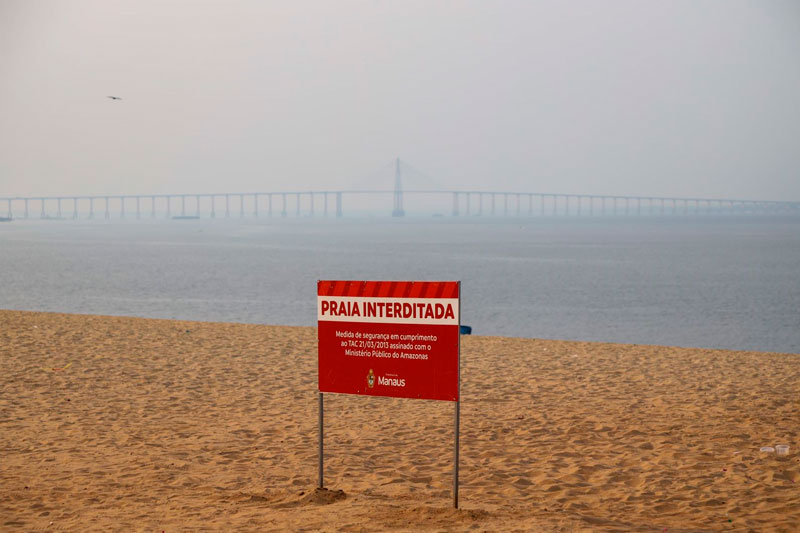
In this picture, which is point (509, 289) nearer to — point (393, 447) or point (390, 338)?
point (393, 447)

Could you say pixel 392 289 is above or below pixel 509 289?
above

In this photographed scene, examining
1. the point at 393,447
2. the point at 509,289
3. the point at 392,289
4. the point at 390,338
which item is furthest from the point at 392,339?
the point at 509,289

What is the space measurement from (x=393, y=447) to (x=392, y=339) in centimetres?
228

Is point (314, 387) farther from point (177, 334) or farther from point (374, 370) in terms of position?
point (177, 334)

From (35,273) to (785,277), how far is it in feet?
177

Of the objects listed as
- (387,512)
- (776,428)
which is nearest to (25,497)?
(387,512)

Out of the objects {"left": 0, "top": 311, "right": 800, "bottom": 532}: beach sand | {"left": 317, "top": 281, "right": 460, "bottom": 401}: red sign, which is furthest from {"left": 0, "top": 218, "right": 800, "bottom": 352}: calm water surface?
{"left": 317, "top": 281, "right": 460, "bottom": 401}: red sign

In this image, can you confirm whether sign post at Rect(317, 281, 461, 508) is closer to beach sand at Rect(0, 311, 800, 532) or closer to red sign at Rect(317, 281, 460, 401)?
red sign at Rect(317, 281, 460, 401)

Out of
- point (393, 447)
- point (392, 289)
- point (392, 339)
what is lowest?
point (393, 447)

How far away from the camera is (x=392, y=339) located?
16.6ft

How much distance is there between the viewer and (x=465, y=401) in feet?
30.0

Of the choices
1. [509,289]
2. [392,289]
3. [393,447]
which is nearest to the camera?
[392,289]

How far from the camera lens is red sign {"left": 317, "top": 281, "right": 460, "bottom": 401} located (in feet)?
16.0

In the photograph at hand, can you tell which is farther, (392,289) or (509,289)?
(509,289)
